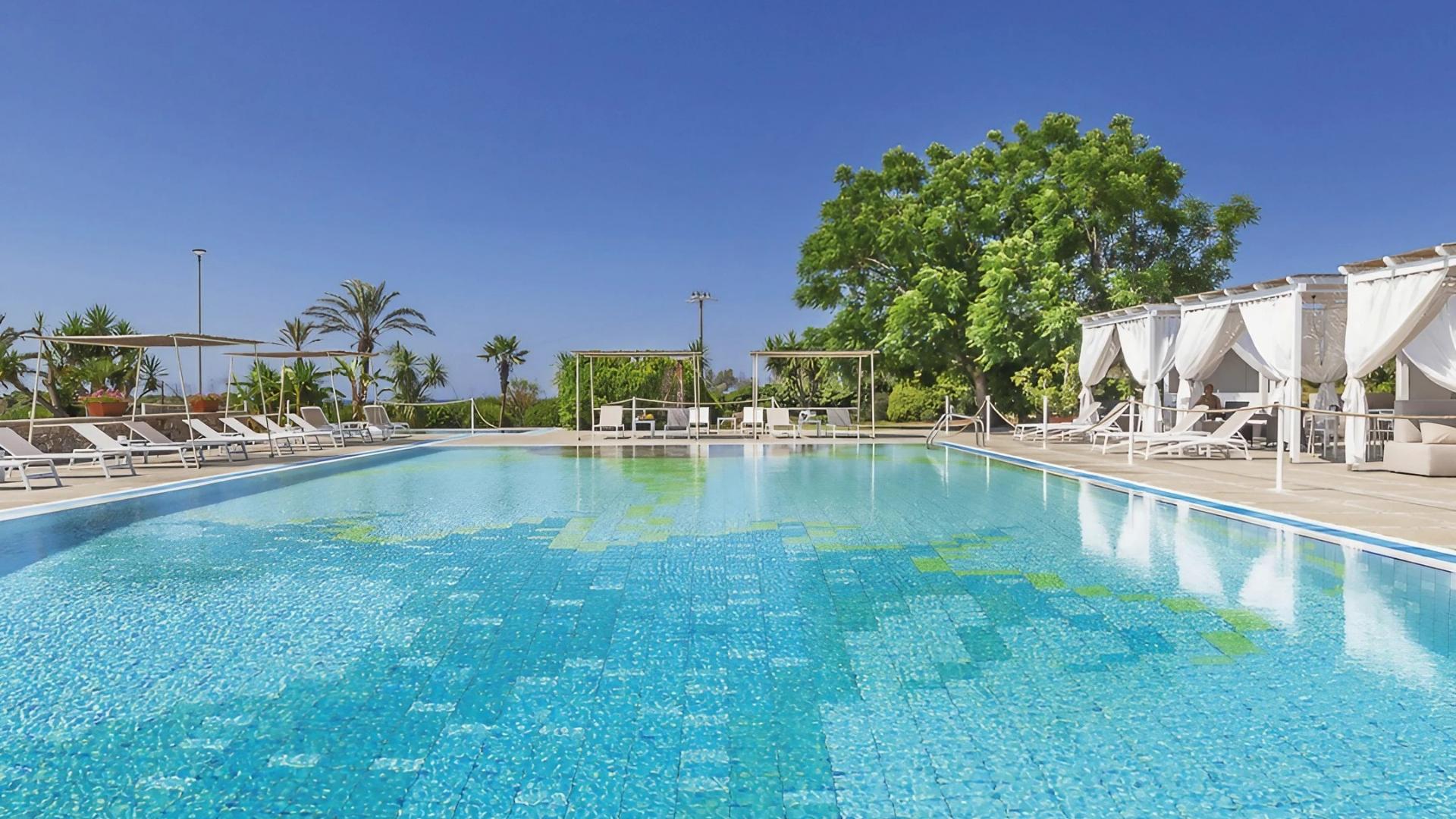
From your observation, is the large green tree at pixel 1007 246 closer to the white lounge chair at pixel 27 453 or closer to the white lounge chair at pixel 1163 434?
the white lounge chair at pixel 1163 434

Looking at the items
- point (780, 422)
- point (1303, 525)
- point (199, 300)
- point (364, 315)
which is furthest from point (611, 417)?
point (364, 315)

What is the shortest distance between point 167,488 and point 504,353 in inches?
986

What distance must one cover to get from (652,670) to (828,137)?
87.2ft

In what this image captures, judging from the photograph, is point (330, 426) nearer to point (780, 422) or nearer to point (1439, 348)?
point (780, 422)

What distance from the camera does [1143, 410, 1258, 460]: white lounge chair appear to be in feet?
38.4

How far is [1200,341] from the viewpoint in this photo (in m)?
14.1

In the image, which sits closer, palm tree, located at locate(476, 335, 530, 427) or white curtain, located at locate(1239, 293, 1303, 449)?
white curtain, located at locate(1239, 293, 1303, 449)

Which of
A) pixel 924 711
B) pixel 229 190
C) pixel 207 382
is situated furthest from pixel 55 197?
pixel 924 711

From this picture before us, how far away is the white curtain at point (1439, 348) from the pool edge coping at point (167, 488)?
1426 cm

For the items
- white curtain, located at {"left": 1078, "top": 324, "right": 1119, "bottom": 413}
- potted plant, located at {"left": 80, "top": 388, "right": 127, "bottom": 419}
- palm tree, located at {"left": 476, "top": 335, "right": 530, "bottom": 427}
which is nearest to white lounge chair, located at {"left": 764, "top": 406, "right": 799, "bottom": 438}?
white curtain, located at {"left": 1078, "top": 324, "right": 1119, "bottom": 413}

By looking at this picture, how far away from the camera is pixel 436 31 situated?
22484mm

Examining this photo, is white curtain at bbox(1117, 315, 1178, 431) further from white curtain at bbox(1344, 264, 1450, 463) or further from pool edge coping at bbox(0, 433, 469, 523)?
pool edge coping at bbox(0, 433, 469, 523)

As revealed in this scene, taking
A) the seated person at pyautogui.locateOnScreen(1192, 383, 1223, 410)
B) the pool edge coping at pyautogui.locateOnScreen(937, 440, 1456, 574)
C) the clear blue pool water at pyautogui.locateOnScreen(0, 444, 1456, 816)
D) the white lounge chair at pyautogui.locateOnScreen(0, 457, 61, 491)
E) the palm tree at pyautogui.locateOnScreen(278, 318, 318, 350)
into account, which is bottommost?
the clear blue pool water at pyautogui.locateOnScreen(0, 444, 1456, 816)

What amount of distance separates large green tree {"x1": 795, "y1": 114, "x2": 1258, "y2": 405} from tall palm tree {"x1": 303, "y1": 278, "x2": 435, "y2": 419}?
15086mm
